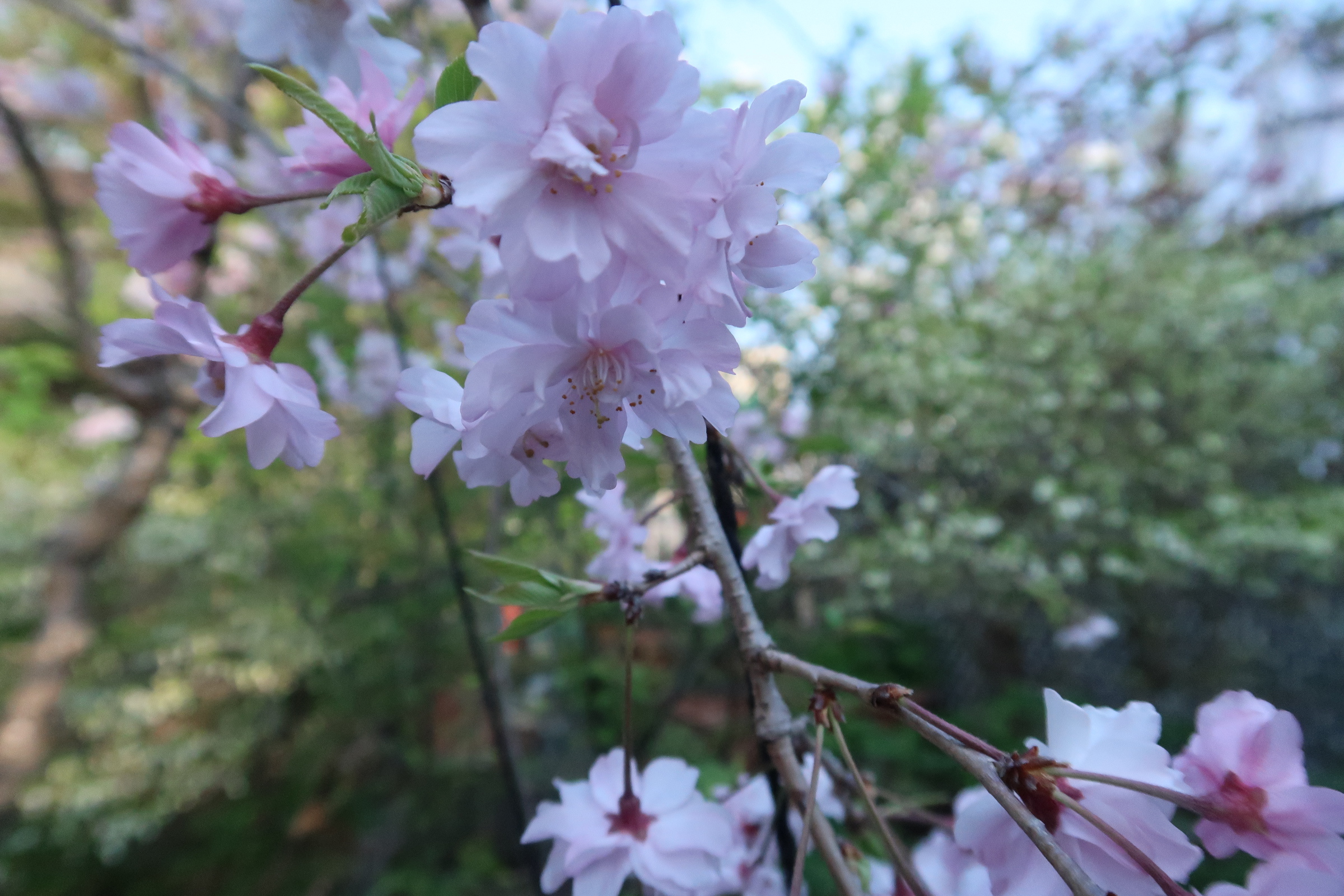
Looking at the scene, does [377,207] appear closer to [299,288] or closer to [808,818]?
[299,288]

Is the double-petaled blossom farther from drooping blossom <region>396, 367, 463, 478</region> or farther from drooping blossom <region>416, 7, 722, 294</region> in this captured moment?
drooping blossom <region>396, 367, 463, 478</region>

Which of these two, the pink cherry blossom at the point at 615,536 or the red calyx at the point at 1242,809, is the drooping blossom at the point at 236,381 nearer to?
the pink cherry blossom at the point at 615,536

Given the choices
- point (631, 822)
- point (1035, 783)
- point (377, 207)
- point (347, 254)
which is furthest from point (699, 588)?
point (347, 254)

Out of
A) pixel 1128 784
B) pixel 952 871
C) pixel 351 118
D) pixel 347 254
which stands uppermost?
pixel 347 254

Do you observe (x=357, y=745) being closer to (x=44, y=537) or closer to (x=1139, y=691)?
(x=44, y=537)

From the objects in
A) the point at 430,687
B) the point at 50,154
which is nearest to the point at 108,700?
the point at 430,687

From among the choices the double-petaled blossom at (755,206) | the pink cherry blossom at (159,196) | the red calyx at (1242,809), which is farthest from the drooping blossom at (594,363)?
the red calyx at (1242,809)
